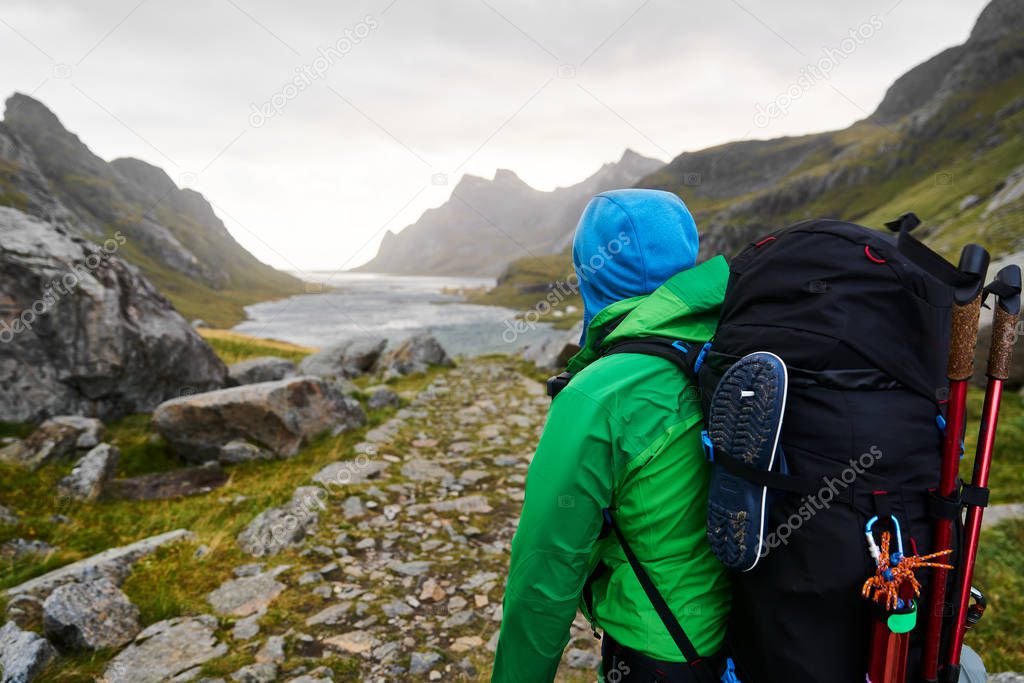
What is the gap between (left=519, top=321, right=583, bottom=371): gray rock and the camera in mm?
17859

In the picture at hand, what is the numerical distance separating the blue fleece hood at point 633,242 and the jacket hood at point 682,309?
13 cm

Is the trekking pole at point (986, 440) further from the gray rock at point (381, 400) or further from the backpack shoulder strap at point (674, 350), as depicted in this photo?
the gray rock at point (381, 400)

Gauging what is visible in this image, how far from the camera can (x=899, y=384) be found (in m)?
1.67

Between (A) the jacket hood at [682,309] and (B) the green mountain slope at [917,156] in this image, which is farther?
(B) the green mountain slope at [917,156]

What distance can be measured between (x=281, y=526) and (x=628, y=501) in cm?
581

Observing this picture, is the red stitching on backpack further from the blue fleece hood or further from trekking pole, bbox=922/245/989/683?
the blue fleece hood

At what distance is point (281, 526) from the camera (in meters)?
6.37

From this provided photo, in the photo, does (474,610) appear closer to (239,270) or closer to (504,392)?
(504,392)

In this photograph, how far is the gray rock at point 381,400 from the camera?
12406mm

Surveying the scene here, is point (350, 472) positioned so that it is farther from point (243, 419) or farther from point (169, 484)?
point (169, 484)

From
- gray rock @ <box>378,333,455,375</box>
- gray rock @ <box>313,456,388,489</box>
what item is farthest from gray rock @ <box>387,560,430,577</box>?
gray rock @ <box>378,333,455,375</box>

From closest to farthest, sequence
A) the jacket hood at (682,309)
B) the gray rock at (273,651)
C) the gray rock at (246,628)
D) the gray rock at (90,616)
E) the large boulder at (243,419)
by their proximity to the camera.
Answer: the jacket hood at (682,309) → the gray rock at (90,616) → the gray rock at (273,651) → the gray rock at (246,628) → the large boulder at (243,419)

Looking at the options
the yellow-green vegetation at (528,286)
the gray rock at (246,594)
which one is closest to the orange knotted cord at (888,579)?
the gray rock at (246,594)

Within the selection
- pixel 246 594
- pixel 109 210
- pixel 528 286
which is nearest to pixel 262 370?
pixel 246 594
